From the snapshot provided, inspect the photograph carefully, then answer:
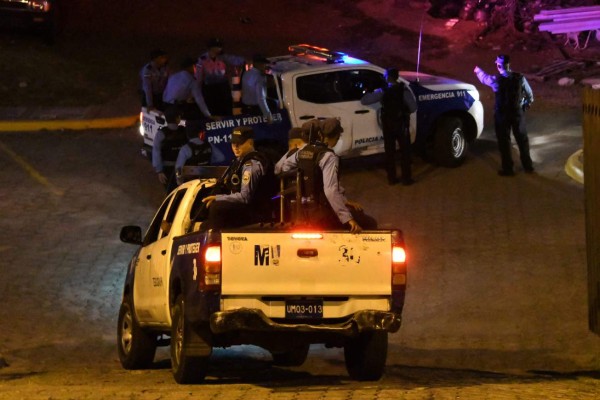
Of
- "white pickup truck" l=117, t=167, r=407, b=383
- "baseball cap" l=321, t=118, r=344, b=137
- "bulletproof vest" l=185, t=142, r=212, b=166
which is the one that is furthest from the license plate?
"bulletproof vest" l=185, t=142, r=212, b=166

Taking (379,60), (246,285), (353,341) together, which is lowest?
(379,60)

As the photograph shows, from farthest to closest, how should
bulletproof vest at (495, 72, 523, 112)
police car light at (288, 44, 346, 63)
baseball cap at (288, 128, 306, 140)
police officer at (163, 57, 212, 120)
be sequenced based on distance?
police car light at (288, 44, 346, 63)
bulletproof vest at (495, 72, 523, 112)
police officer at (163, 57, 212, 120)
baseball cap at (288, 128, 306, 140)

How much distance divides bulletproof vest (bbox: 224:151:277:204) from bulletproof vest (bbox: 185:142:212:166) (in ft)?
16.1

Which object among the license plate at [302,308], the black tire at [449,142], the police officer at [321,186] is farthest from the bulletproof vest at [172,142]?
the license plate at [302,308]

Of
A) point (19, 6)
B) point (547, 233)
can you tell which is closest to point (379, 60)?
point (19, 6)

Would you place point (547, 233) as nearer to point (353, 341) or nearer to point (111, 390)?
point (353, 341)

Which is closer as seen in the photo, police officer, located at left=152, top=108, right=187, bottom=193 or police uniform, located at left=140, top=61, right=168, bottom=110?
police officer, located at left=152, top=108, right=187, bottom=193

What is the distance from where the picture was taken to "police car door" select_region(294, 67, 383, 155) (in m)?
17.6

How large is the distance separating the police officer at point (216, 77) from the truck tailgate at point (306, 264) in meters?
8.72

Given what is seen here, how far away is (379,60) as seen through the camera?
25359 millimetres

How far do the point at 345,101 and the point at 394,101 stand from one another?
0.89 m

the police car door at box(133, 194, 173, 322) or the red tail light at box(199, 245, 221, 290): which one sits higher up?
the red tail light at box(199, 245, 221, 290)

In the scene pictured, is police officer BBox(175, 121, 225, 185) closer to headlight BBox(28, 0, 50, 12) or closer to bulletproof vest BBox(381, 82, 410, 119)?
bulletproof vest BBox(381, 82, 410, 119)

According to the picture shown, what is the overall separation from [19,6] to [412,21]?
837 centimetres
